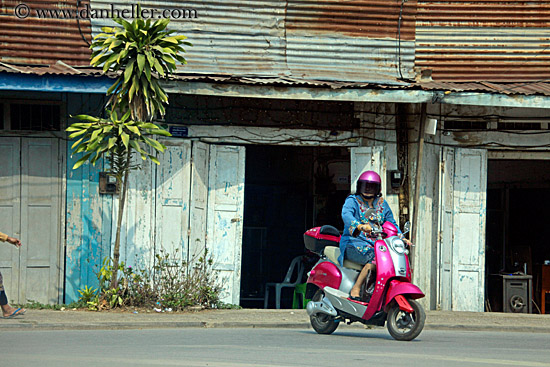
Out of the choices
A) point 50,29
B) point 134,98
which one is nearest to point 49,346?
point 134,98

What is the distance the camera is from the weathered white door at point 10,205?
1353cm

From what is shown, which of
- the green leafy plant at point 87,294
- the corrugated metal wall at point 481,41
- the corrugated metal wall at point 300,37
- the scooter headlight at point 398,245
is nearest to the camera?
the scooter headlight at point 398,245

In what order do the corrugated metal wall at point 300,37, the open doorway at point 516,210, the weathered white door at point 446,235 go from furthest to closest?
the open doorway at point 516,210
the corrugated metal wall at point 300,37
the weathered white door at point 446,235

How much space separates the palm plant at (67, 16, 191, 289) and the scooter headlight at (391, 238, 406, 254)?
410cm

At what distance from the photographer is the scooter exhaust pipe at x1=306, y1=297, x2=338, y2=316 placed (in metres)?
9.93

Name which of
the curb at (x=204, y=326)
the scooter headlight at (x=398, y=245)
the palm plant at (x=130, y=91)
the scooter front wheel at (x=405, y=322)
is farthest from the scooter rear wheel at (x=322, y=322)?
the palm plant at (x=130, y=91)

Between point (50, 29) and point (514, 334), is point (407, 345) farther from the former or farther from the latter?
point (50, 29)

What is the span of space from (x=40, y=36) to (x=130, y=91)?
2983mm

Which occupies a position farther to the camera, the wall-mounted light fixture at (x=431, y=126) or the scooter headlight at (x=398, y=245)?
the wall-mounted light fixture at (x=431, y=126)

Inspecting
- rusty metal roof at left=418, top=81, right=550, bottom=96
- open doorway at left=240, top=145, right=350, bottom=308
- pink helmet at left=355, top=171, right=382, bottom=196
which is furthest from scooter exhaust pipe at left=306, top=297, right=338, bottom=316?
open doorway at left=240, top=145, right=350, bottom=308

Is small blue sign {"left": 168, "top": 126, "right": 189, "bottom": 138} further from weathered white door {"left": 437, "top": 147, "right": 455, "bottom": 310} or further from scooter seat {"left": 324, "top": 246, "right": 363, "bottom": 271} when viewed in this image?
scooter seat {"left": 324, "top": 246, "right": 363, "bottom": 271}

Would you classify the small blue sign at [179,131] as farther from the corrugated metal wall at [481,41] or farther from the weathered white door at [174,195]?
the corrugated metal wall at [481,41]

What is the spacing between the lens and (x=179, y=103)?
14070mm

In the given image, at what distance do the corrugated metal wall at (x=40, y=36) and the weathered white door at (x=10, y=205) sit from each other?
1.55 metres
